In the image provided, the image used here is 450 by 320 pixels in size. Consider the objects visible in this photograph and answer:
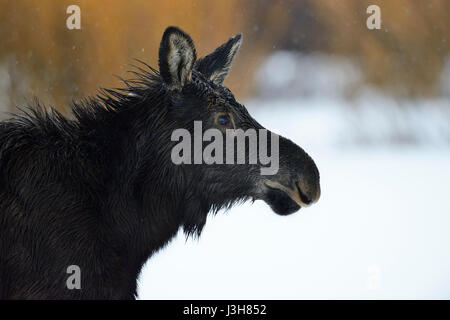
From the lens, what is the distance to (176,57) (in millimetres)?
2984

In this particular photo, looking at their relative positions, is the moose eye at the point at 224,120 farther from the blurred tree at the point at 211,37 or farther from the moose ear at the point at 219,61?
the blurred tree at the point at 211,37

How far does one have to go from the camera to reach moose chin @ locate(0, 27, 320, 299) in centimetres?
278

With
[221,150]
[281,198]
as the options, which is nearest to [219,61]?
[221,150]

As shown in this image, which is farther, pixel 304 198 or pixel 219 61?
pixel 219 61

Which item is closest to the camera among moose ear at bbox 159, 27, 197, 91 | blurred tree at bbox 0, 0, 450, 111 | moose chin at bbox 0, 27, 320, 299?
moose chin at bbox 0, 27, 320, 299

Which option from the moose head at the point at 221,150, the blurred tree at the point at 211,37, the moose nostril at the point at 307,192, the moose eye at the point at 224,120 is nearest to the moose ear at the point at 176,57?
the moose head at the point at 221,150

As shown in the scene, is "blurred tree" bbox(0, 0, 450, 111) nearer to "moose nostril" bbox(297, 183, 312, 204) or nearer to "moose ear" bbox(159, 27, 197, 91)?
"moose ear" bbox(159, 27, 197, 91)

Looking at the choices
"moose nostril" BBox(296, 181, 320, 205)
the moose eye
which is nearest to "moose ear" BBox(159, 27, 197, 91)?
the moose eye

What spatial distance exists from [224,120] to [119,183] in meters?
0.60

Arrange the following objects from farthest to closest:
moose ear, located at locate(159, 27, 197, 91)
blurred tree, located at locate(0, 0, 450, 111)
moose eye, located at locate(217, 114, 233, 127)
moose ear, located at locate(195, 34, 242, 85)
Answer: blurred tree, located at locate(0, 0, 450, 111) < moose ear, located at locate(195, 34, 242, 85) < moose eye, located at locate(217, 114, 233, 127) < moose ear, located at locate(159, 27, 197, 91)

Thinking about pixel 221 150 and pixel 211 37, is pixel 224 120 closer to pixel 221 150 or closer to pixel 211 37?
pixel 221 150

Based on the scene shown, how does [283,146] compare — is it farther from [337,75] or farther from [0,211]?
[337,75]

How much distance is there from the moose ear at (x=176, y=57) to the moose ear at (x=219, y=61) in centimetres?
31

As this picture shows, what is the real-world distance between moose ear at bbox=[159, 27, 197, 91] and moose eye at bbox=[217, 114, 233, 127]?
9.6 inches
